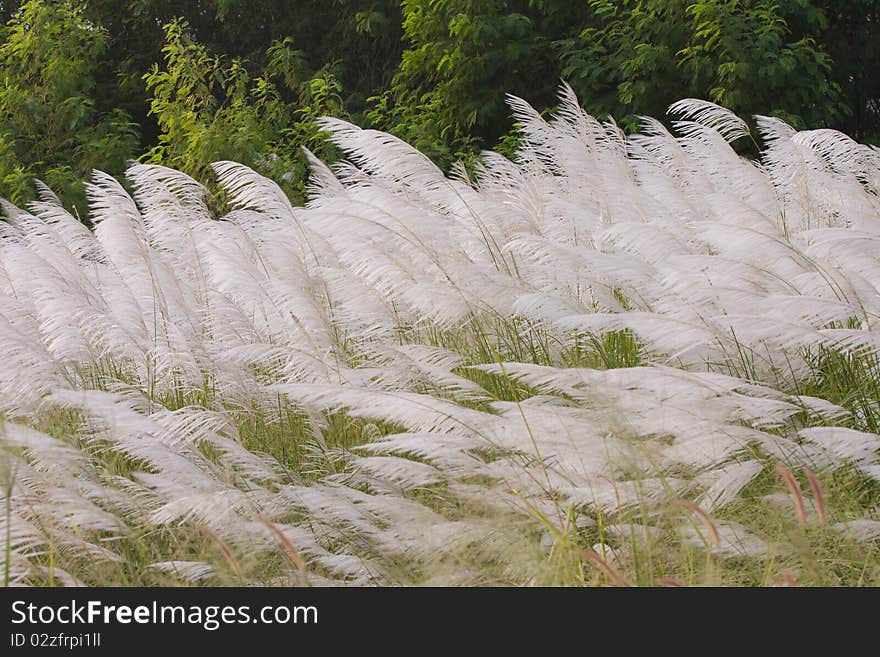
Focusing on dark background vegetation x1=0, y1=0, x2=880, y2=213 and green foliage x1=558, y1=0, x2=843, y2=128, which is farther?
dark background vegetation x1=0, y1=0, x2=880, y2=213

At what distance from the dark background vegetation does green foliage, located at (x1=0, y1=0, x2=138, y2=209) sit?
2 centimetres

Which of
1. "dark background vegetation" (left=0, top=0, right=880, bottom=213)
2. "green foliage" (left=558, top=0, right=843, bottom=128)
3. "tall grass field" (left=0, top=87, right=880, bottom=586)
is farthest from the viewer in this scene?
"dark background vegetation" (left=0, top=0, right=880, bottom=213)

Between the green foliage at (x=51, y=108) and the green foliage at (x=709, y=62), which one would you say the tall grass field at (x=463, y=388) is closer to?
the green foliage at (x=709, y=62)

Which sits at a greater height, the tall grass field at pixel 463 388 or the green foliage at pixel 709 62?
the green foliage at pixel 709 62

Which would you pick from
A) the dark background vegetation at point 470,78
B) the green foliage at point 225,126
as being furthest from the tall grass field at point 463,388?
the green foliage at point 225,126

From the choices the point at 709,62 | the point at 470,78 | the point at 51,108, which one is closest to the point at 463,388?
the point at 709,62

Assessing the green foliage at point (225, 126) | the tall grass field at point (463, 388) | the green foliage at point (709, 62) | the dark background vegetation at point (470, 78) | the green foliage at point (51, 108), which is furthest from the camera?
the green foliage at point (51, 108)

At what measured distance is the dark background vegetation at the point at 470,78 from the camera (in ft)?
27.6

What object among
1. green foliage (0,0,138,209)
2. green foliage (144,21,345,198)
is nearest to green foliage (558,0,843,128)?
green foliage (144,21,345,198)

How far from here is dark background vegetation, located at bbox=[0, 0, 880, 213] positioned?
331 inches

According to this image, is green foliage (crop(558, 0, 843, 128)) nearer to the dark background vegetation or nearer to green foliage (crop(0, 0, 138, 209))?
the dark background vegetation

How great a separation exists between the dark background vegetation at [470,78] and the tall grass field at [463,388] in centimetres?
402

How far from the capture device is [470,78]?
9461 millimetres
